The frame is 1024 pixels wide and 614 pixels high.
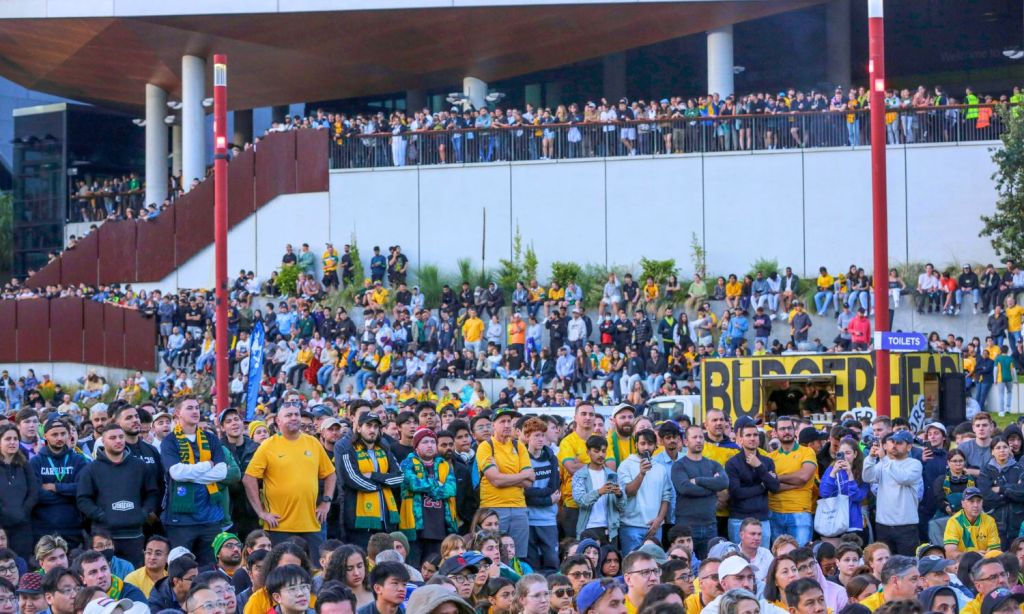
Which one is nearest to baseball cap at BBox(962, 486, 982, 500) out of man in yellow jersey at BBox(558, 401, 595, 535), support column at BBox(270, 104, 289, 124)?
man in yellow jersey at BBox(558, 401, 595, 535)

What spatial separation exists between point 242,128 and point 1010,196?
29.7 metres

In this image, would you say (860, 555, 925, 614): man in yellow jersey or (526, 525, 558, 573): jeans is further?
(526, 525, 558, 573): jeans

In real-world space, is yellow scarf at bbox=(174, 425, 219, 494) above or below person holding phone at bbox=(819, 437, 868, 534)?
above

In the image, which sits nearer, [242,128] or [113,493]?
[113,493]

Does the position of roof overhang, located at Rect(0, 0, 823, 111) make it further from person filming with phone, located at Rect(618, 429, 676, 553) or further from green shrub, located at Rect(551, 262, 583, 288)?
person filming with phone, located at Rect(618, 429, 676, 553)

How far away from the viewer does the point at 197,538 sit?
553 inches

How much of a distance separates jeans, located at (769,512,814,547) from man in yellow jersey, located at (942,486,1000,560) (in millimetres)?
1688

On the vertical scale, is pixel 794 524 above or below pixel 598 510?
below

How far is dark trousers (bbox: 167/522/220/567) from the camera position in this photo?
45.6 feet

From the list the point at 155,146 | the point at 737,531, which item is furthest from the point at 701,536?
the point at 155,146

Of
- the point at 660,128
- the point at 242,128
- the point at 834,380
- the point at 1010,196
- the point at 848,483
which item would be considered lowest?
the point at 848,483

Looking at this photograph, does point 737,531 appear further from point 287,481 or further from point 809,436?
point 287,481

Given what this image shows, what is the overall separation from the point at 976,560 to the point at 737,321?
74.9 ft

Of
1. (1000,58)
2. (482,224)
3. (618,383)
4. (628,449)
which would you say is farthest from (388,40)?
(628,449)
